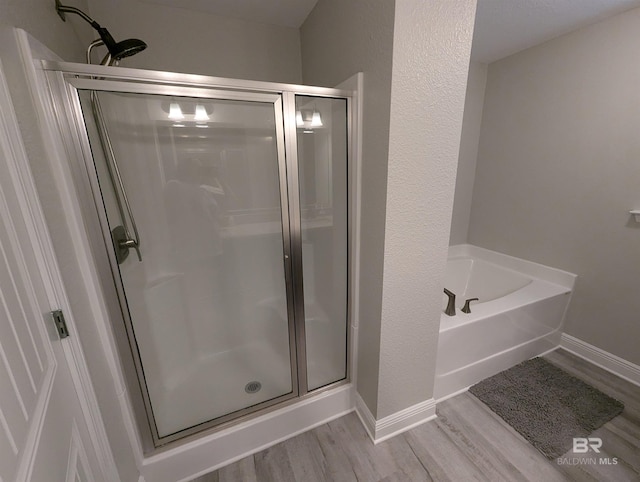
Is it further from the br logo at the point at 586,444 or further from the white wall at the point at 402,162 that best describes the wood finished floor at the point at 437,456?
the white wall at the point at 402,162

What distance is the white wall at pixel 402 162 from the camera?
1005mm

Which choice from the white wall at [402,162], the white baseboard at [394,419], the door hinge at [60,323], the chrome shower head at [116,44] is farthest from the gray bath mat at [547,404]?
the chrome shower head at [116,44]

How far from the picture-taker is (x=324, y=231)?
1.49 metres

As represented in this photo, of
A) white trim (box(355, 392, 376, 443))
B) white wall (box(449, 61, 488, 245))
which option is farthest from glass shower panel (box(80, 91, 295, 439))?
white wall (box(449, 61, 488, 245))

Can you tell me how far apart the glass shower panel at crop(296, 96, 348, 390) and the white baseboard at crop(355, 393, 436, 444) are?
23 cm

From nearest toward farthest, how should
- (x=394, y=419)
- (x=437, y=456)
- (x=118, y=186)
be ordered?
(x=118, y=186) → (x=437, y=456) → (x=394, y=419)

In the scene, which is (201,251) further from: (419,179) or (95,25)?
(419,179)

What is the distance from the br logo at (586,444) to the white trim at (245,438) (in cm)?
116

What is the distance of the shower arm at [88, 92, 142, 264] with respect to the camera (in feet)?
3.20

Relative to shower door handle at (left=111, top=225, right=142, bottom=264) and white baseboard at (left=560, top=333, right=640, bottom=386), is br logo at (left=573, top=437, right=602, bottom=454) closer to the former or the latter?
white baseboard at (left=560, top=333, right=640, bottom=386)

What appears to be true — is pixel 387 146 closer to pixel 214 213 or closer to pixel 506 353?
pixel 214 213

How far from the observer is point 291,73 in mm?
1814

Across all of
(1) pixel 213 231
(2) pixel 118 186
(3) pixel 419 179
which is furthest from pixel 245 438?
(3) pixel 419 179

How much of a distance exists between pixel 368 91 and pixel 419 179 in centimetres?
44
